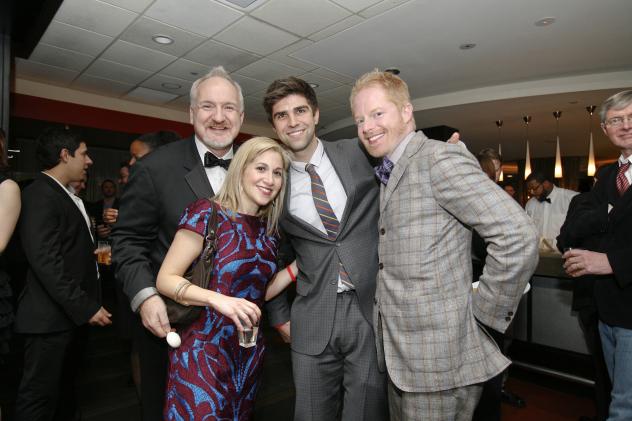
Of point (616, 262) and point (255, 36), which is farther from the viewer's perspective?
point (255, 36)

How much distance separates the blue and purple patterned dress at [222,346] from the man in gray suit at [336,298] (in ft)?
0.72

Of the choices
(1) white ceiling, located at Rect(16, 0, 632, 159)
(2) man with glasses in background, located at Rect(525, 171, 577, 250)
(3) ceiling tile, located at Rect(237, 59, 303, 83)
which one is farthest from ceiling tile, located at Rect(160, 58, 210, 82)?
(2) man with glasses in background, located at Rect(525, 171, 577, 250)

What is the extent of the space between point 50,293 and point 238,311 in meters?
1.65

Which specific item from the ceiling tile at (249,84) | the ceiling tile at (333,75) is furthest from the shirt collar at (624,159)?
the ceiling tile at (249,84)

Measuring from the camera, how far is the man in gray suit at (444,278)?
1.24 meters

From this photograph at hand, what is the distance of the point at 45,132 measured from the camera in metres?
2.61

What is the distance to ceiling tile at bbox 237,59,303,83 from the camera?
19.2 feet

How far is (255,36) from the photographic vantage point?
16.1 feet

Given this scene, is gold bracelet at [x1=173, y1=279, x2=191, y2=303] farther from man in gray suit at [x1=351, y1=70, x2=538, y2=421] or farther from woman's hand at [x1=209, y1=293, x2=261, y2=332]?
man in gray suit at [x1=351, y1=70, x2=538, y2=421]

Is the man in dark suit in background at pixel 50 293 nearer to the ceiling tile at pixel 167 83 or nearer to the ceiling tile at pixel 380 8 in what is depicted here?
the ceiling tile at pixel 380 8

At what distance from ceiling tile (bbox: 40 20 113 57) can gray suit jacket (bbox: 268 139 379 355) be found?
4.67 m

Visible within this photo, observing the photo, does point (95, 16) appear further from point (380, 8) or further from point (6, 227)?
point (6, 227)

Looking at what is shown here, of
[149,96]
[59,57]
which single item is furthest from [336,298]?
[149,96]

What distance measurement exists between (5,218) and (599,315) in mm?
3154
